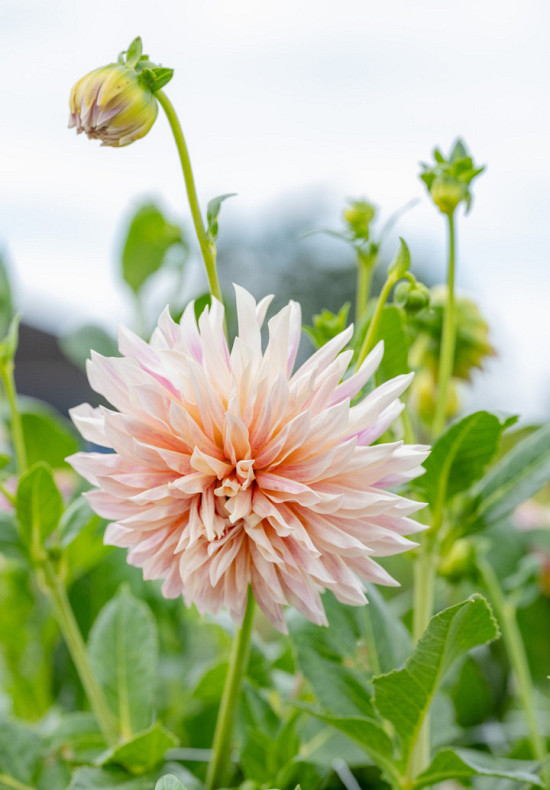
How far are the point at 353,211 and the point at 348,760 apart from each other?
31 cm

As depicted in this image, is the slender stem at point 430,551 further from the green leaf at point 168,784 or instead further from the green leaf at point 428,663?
the green leaf at point 168,784

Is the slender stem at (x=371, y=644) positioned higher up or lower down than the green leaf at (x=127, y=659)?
higher up

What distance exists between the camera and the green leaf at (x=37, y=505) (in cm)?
36

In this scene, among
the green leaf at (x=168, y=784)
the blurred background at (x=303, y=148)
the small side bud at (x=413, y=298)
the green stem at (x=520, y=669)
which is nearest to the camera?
the green leaf at (x=168, y=784)

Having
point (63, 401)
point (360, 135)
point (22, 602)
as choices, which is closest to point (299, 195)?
point (360, 135)

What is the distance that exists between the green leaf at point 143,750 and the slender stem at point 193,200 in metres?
0.21

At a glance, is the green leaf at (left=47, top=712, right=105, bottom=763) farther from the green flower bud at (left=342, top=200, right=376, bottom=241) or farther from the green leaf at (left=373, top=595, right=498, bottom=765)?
the green flower bud at (left=342, top=200, right=376, bottom=241)

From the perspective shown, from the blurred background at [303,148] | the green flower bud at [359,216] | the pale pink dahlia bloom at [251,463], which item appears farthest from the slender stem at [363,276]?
the blurred background at [303,148]

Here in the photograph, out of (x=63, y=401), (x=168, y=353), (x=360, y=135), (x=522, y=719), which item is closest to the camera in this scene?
(x=168, y=353)

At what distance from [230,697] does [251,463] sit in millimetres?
132

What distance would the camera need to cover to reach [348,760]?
0.41 metres

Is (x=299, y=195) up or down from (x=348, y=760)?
up

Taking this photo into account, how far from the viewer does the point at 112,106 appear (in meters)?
0.27

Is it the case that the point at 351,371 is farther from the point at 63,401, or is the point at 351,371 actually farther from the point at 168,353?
the point at 63,401
